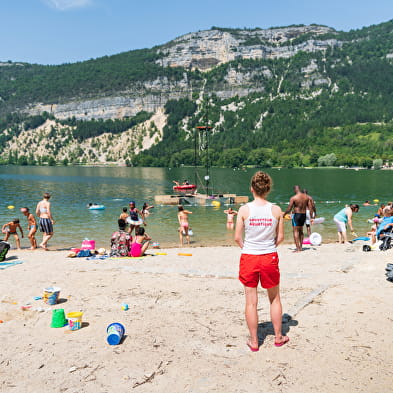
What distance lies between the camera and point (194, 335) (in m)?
6.82

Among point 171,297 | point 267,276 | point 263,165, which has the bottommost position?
point 263,165

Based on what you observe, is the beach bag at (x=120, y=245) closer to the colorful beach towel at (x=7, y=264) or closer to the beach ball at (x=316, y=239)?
the colorful beach towel at (x=7, y=264)

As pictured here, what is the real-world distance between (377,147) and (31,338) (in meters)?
192

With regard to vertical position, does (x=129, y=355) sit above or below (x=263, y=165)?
above

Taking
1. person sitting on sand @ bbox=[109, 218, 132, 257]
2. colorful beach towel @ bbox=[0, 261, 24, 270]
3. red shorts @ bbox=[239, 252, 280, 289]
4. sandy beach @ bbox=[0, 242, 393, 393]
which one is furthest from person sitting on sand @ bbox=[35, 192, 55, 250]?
red shorts @ bbox=[239, 252, 280, 289]

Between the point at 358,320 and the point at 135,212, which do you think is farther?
the point at 135,212

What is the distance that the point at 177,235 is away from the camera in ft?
78.0

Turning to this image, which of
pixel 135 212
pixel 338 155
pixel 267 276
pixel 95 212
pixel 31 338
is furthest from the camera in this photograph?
pixel 338 155

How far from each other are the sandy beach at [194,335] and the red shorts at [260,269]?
119cm

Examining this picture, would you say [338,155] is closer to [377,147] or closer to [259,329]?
[377,147]

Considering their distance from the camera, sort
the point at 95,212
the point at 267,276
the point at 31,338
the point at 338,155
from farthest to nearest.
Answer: the point at 338,155 < the point at 95,212 < the point at 31,338 < the point at 267,276

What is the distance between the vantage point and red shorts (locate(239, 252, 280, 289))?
5.82 m

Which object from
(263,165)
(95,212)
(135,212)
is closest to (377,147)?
(263,165)

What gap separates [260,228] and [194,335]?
7.98 feet
